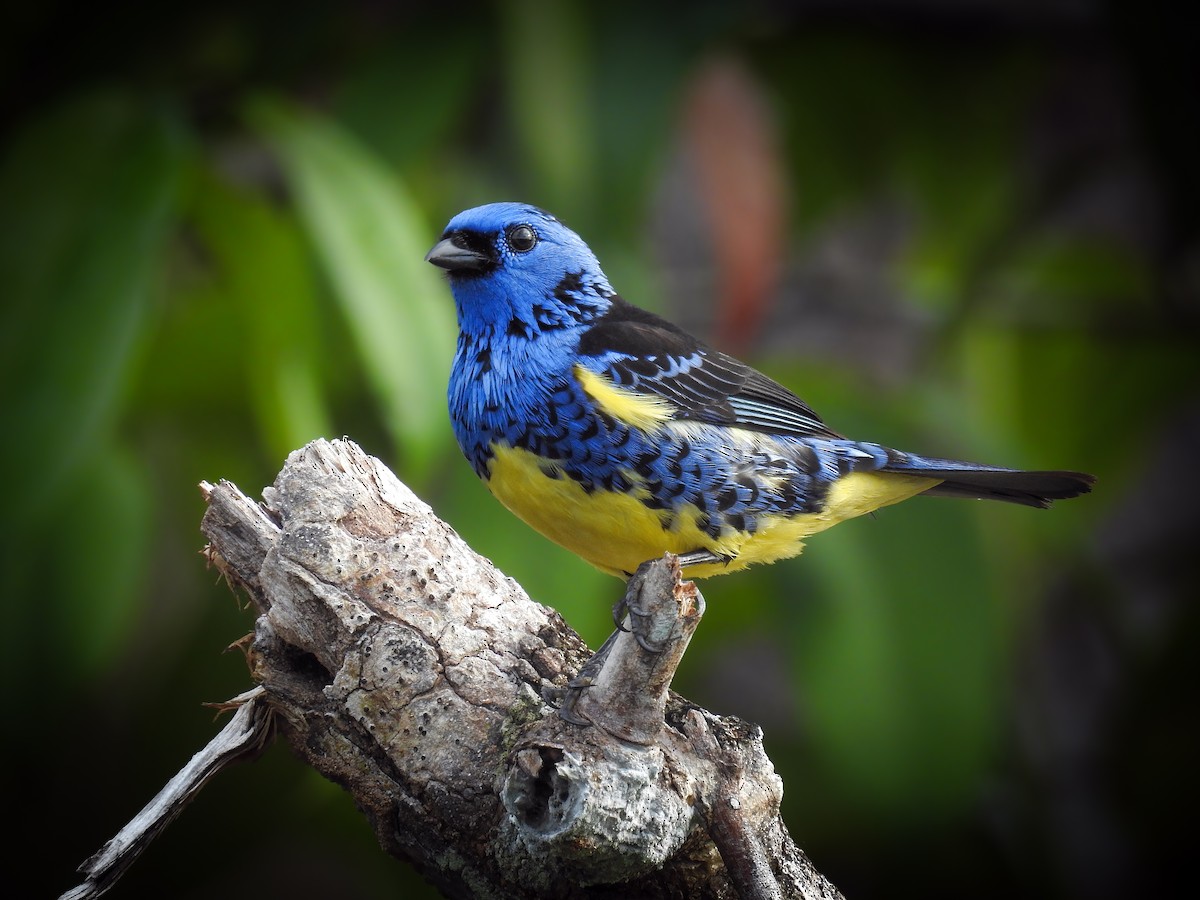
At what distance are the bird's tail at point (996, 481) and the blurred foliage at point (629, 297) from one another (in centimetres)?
118

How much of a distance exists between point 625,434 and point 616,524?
18 centimetres

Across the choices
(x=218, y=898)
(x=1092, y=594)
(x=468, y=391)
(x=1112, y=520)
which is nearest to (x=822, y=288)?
(x=1092, y=594)

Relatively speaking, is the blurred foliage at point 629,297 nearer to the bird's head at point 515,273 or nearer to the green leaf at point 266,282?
the green leaf at point 266,282

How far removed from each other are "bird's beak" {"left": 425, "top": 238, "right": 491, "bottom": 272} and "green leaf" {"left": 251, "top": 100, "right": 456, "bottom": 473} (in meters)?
0.53

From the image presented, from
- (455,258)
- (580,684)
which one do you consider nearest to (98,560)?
(455,258)

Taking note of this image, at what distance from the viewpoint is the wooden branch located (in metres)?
1.78

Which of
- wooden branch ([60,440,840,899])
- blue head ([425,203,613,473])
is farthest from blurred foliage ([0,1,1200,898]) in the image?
wooden branch ([60,440,840,899])

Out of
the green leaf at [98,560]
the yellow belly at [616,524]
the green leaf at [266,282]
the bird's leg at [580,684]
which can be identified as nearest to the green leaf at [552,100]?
the green leaf at [266,282]

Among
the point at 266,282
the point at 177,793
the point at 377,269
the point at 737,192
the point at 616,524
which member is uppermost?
the point at 737,192

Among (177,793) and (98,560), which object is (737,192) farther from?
(177,793)

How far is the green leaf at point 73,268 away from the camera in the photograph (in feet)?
10.1

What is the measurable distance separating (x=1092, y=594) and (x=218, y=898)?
11.8ft

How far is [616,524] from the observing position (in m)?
2.44

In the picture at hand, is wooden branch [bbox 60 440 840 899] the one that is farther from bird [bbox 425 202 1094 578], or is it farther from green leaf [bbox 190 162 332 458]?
green leaf [bbox 190 162 332 458]
